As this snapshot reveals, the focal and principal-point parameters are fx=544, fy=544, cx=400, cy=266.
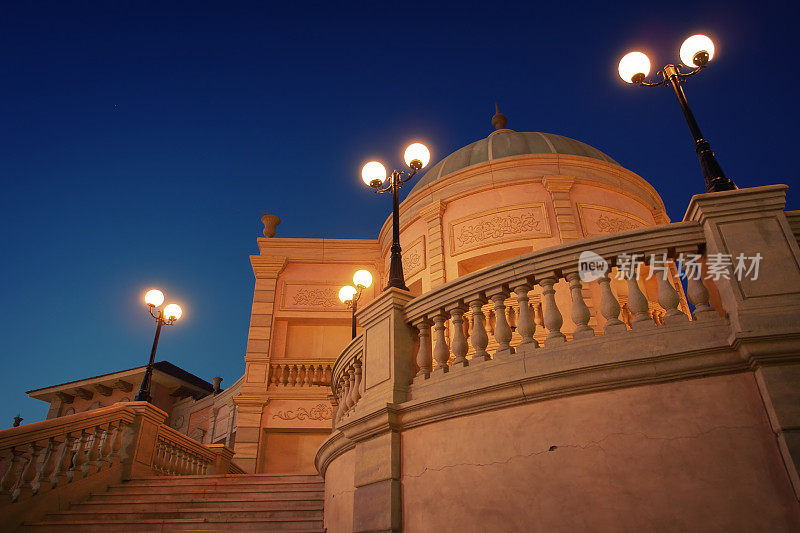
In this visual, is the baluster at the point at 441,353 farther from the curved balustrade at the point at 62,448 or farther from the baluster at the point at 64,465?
the baluster at the point at 64,465

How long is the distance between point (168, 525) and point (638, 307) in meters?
6.50

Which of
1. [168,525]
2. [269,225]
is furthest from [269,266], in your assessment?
[168,525]

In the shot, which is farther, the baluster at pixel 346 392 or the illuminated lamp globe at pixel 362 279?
the illuminated lamp globe at pixel 362 279

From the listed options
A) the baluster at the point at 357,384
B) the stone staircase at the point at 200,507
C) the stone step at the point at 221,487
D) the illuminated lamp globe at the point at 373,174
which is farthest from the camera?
the illuminated lamp globe at the point at 373,174

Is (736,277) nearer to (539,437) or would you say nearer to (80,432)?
(539,437)

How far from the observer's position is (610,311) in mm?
4641

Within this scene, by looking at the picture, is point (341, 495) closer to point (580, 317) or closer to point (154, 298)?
point (580, 317)

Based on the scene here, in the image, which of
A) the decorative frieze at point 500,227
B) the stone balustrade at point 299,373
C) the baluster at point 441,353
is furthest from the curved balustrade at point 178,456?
the decorative frieze at point 500,227

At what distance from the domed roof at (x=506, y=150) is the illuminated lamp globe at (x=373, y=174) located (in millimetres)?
6844

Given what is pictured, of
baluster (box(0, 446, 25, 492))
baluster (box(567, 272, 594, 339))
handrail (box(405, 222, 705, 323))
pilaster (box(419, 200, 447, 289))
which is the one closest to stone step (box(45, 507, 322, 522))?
baluster (box(0, 446, 25, 492))

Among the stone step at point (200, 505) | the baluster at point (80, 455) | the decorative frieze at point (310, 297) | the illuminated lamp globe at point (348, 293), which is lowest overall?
the stone step at point (200, 505)

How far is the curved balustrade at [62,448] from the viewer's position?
736 centimetres

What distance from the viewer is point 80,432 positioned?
8539 mm

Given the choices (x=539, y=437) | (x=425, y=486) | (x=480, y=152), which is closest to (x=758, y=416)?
(x=539, y=437)
